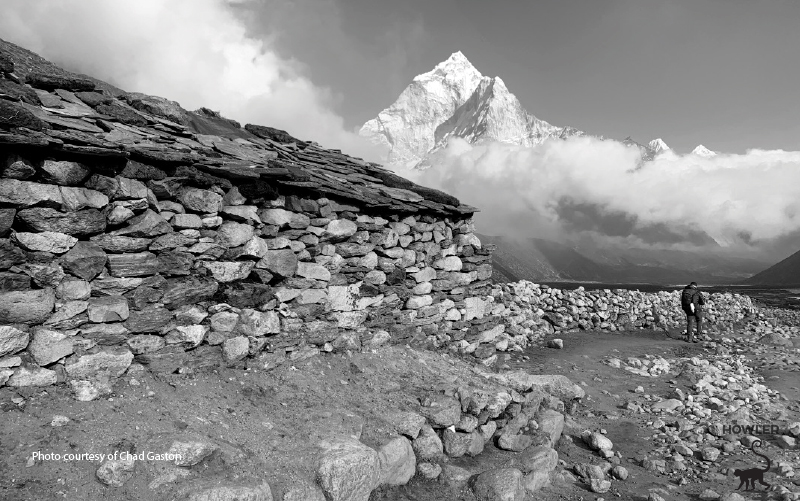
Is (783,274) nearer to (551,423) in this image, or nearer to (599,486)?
(551,423)

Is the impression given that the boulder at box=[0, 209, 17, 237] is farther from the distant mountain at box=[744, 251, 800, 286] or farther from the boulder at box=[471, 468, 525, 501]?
the distant mountain at box=[744, 251, 800, 286]

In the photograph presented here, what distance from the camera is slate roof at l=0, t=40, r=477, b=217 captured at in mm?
4566

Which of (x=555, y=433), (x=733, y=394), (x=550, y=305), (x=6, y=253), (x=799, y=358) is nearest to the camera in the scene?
(x=6, y=253)

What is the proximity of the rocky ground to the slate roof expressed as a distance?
2.51 metres

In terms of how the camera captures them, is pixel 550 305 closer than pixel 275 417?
No

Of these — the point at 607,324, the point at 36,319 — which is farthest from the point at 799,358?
the point at 36,319

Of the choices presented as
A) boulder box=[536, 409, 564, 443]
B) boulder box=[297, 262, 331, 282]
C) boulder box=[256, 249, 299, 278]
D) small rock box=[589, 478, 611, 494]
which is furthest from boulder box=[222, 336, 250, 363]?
small rock box=[589, 478, 611, 494]

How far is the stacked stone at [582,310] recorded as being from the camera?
15584mm

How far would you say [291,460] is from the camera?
14.2ft

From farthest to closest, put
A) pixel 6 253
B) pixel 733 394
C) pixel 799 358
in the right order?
pixel 799 358, pixel 733 394, pixel 6 253

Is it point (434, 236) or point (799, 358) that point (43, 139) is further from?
point (799, 358)

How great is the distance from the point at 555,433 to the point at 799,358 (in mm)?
11938

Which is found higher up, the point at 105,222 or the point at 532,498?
the point at 105,222

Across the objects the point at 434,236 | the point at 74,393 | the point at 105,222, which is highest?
the point at 434,236
